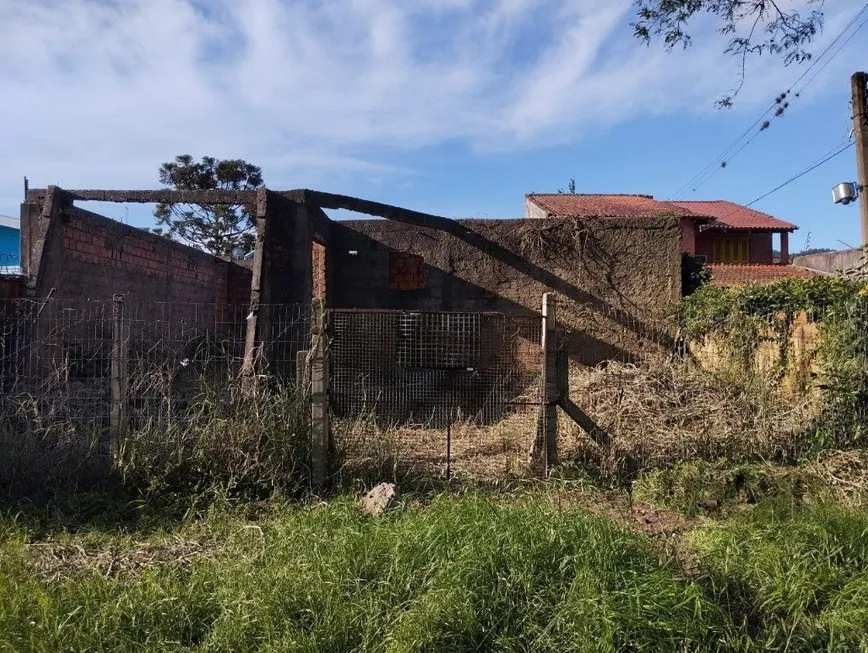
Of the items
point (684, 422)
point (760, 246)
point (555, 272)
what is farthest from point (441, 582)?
point (760, 246)

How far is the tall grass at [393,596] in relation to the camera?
3.07 m

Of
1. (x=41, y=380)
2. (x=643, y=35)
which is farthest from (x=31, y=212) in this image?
(x=643, y=35)

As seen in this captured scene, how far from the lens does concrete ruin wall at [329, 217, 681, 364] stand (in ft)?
33.7

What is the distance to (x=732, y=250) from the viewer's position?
89.8 ft

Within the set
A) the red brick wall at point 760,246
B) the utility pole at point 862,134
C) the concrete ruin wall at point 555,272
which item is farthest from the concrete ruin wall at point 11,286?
the red brick wall at point 760,246

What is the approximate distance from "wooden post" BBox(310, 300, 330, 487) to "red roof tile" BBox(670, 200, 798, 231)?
2256 cm

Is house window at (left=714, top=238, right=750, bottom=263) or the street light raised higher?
house window at (left=714, top=238, right=750, bottom=263)

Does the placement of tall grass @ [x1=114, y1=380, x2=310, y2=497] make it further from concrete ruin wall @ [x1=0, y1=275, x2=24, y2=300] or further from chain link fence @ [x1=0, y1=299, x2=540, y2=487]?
concrete ruin wall @ [x1=0, y1=275, x2=24, y2=300]

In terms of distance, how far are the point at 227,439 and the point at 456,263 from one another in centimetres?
582

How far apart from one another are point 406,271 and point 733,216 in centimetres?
2191

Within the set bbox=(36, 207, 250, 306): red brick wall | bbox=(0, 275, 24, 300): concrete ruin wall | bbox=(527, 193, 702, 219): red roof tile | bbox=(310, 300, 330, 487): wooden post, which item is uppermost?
bbox=(527, 193, 702, 219): red roof tile

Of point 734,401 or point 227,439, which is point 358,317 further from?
point 734,401

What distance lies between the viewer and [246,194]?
28.4ft

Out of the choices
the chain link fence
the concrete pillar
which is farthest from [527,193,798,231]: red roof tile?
the chain link fence
